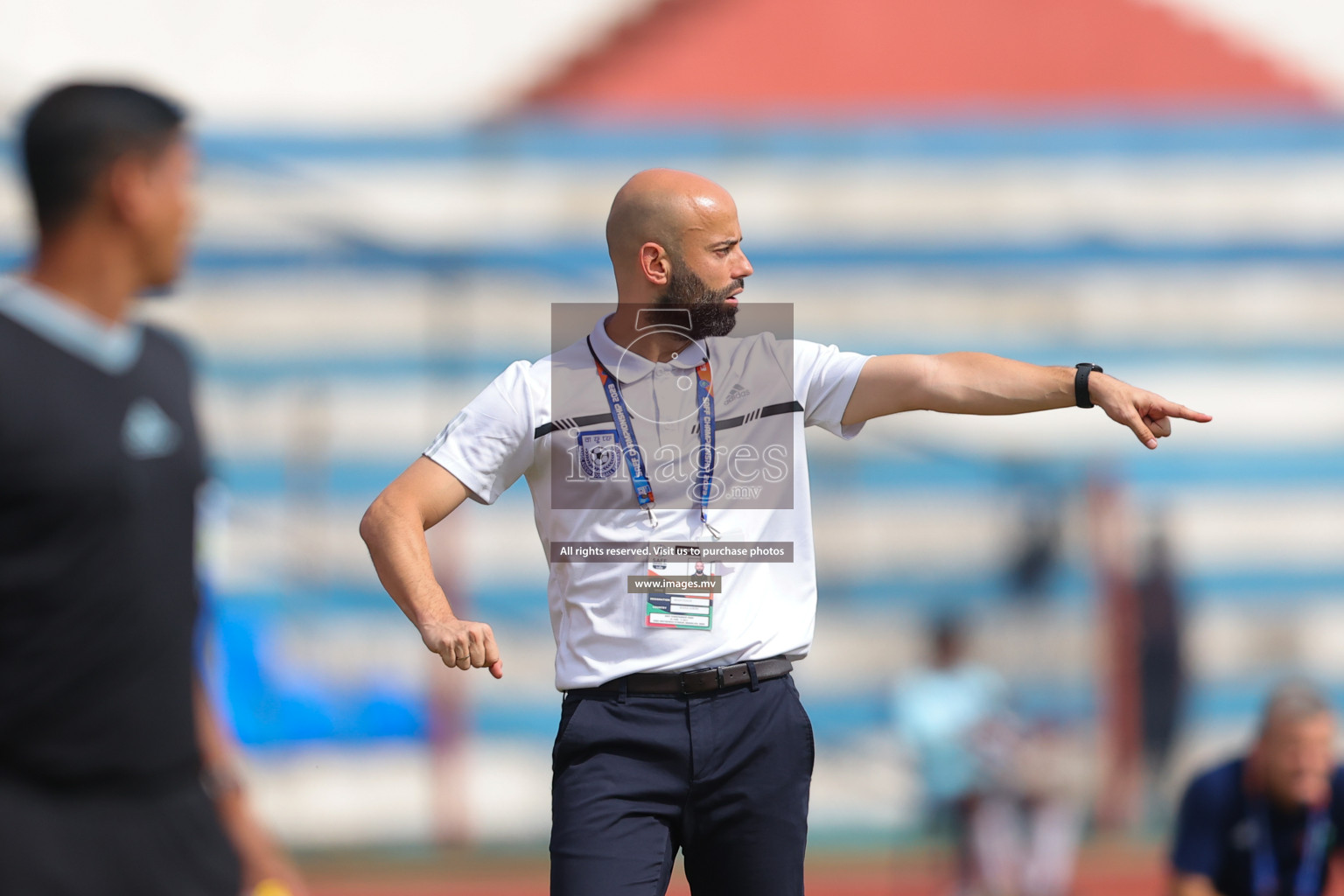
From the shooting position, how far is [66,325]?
7.28ft

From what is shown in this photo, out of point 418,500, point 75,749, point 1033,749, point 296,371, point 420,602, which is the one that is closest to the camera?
point 75,749

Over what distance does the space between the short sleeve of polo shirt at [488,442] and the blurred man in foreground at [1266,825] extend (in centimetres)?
285

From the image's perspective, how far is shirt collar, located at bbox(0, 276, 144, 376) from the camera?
2.20m

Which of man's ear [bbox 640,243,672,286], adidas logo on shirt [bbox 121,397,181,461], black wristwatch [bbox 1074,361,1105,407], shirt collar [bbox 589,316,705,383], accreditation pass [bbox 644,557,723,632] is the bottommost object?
accreditation pass [bbox 644,557,723,632]

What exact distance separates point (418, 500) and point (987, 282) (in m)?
8.54

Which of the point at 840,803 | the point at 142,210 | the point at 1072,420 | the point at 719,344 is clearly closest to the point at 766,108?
the point at 1072,420

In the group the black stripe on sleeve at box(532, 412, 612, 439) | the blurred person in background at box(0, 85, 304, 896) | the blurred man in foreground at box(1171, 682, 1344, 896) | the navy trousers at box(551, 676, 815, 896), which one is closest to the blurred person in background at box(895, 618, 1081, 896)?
the blurred man in foreground at box(1171, 682, 1344, 896)

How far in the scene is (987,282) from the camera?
36.9ft

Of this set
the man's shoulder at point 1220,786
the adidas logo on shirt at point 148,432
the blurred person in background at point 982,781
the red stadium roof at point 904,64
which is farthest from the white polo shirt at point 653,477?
the red stadium roof at point 904,64

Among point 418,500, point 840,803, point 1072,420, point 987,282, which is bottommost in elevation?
point 840,803

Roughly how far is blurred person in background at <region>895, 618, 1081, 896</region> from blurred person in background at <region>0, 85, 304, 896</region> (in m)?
6.64

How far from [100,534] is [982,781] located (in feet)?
22.9

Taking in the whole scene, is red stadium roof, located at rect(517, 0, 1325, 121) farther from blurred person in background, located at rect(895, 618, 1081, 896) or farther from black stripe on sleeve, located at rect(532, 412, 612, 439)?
black stripe on sleeve, located at rect(532, 412, 612, 439)

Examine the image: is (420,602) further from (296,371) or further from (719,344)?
(296,371)
